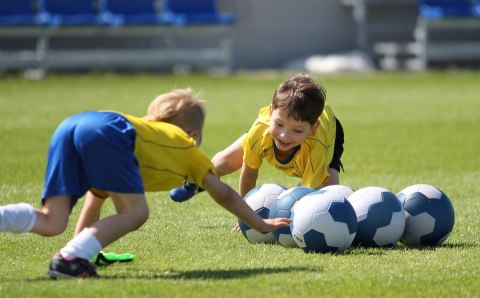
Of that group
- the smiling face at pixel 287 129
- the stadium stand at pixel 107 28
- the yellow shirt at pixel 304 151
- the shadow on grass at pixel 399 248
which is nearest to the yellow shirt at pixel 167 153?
the smiling face at pixel 287 129

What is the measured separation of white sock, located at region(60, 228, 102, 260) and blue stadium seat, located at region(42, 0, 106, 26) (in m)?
19.1

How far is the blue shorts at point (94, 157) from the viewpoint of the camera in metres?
5.38

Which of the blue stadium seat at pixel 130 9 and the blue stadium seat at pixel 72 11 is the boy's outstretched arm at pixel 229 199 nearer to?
the blue stadium seat at pixel 72 11

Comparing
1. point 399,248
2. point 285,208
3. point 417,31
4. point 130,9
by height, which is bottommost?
point 417,31

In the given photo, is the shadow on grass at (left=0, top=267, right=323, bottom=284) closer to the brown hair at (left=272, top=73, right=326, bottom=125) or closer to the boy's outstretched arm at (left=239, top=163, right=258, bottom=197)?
the brown hair at (left=272, top=73, right=326, bottom=125)

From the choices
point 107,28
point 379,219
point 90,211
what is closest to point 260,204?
point 379,219

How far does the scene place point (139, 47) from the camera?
2734cm

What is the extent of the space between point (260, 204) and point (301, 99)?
0.85 meters

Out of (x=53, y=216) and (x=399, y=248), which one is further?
(x=399, y=248)

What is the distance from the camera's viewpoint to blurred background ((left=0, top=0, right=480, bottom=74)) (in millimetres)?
24109

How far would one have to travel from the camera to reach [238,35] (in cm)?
2814

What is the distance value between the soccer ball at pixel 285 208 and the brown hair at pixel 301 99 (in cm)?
49

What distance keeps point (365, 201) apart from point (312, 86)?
0.85m

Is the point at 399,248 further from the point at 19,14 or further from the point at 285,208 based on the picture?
the point at 19,14
